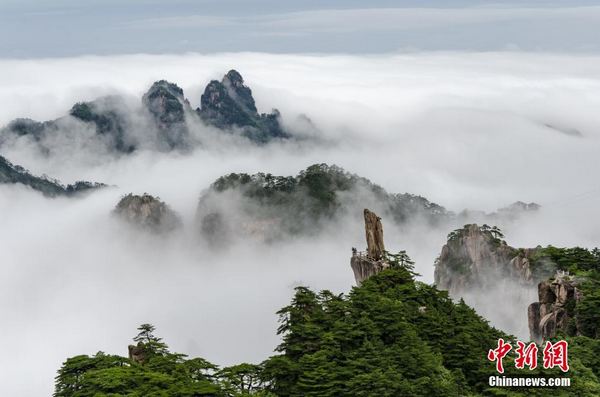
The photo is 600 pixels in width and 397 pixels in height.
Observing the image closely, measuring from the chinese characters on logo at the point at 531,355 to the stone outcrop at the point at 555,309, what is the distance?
1765cm

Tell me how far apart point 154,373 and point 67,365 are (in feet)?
30.3

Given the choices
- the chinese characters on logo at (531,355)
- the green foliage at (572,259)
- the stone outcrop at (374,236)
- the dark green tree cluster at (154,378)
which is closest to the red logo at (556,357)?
the chinese characters on logo at (531,355)

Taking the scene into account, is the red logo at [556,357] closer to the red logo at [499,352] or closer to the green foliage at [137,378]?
the red logo at [499,352]

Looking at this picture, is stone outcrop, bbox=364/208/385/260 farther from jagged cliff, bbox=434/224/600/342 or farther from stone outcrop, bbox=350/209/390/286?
jagged cliff, bbox=434/224/600/342

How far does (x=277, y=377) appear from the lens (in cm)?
5006

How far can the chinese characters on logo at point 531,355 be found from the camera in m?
48.4

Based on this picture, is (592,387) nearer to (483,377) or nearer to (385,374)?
(483,377)

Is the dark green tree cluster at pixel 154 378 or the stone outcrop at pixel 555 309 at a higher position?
the stone outcrop at pixel 555 309

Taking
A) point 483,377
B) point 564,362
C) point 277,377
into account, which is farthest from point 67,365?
point 564,362

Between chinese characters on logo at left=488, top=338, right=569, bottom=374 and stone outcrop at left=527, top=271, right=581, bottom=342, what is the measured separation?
17.7 m

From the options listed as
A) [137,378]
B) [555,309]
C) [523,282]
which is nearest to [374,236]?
[555,309]

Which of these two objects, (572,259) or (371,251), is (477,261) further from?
(371,251)

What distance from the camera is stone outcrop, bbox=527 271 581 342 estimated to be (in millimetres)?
70188

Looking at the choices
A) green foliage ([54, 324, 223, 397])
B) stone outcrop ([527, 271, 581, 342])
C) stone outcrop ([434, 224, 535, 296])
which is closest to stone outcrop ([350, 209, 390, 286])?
stone outcrop ([527, 271, 581, 342])
